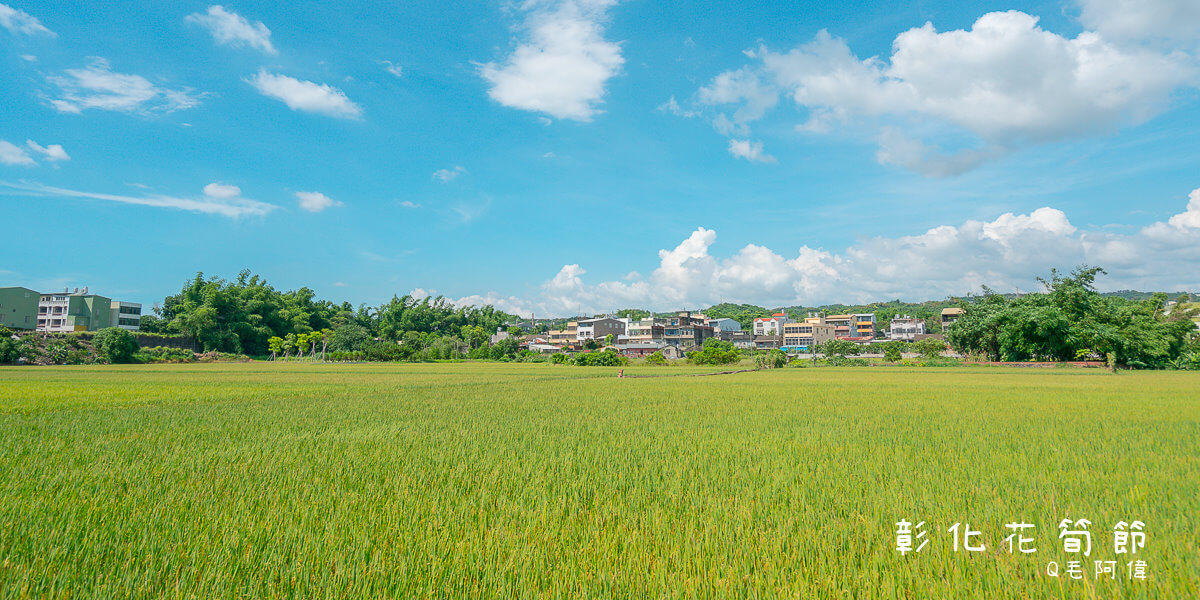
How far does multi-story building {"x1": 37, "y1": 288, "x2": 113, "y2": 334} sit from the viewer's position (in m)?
64.7

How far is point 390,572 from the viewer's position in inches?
118

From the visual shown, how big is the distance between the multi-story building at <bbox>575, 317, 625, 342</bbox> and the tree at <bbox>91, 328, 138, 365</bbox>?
63.5m

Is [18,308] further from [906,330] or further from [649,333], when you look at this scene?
[906,330]

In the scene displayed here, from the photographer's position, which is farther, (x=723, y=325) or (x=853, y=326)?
(x=723, y=325)

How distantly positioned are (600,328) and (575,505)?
93.3 meters

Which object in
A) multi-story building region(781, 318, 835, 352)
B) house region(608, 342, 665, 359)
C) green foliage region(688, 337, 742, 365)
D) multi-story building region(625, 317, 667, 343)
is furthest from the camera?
multi-story building region(781, 318, 835, 352)

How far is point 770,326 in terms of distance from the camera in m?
105

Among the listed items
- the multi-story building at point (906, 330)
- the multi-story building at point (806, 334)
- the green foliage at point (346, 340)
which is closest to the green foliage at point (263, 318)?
the green foliage at point (346, 340)

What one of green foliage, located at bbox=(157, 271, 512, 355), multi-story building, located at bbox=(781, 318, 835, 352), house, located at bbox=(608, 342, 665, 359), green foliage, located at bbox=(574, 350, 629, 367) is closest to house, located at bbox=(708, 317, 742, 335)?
multi-story building, located at bbox=(781, 318, 835, 352)

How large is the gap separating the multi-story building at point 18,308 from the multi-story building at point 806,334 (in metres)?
98.6

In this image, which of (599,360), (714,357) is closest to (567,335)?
(599,360)

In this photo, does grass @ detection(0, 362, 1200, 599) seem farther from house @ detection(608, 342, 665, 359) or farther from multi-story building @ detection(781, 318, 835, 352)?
multi-story building @ detection(781, 318, 835, 352)

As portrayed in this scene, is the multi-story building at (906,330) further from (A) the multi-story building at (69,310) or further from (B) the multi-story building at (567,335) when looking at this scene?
(A) the multi-story building at (69,310)

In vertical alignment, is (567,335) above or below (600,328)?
below
